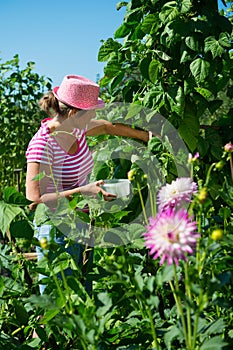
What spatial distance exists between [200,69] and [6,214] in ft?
2.56

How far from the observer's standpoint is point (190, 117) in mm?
1797

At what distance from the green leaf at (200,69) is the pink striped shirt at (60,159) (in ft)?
1.48

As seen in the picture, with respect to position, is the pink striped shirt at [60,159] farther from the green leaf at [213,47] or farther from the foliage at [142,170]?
the green leaf at [213,47]

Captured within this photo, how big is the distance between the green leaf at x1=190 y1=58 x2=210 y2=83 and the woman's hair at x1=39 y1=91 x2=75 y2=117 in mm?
420

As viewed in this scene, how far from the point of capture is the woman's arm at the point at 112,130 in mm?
1955

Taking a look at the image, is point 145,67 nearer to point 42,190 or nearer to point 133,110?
point 133,110

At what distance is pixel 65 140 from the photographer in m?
1.83

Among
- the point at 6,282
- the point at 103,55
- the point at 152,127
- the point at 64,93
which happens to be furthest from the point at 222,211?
the point at 103,55

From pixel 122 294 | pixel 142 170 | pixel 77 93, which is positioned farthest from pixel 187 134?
pixel 122 294

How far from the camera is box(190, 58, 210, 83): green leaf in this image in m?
1.67

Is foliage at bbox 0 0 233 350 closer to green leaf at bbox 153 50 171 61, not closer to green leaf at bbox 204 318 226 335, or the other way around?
green leaf at bbox 153 50 171 61

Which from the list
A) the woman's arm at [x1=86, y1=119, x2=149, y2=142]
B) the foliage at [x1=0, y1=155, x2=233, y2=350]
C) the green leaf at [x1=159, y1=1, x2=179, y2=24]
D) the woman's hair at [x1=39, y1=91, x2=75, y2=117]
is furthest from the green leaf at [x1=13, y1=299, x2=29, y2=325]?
the green leaf at [x1=159, y1=1, x2=179, y2=24]

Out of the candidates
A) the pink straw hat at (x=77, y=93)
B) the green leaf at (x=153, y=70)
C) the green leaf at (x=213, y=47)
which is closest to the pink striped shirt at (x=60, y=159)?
the pink straw hat at (x=77, y=93)

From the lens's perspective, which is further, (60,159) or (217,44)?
(60,159)
